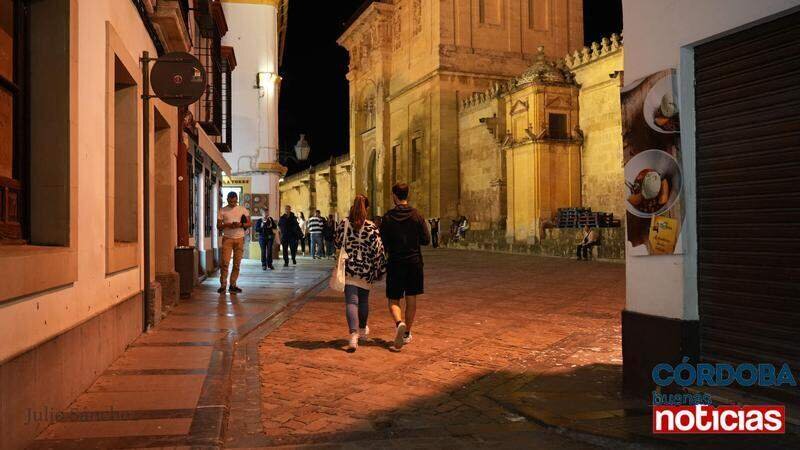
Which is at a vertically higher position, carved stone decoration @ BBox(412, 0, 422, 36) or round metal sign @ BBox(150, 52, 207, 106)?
carved stone decoration @ BBox(412, 0, 422, 36)

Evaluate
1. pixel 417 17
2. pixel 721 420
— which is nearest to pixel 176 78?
pixel 721 420

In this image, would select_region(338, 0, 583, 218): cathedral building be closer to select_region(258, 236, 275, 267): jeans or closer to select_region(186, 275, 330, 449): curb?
select_region(258, 236, 275, 267): jeans

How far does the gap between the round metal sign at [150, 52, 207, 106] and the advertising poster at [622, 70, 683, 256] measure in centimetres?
467

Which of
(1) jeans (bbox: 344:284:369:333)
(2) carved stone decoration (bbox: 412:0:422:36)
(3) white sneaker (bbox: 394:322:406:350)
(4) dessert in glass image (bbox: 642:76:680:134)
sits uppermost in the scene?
(2) carved stone decoration (bbox: 412:0:422:36)

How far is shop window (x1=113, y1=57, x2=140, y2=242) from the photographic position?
7332 millimetres

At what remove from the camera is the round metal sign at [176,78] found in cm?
743

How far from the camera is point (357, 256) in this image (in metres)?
7.07

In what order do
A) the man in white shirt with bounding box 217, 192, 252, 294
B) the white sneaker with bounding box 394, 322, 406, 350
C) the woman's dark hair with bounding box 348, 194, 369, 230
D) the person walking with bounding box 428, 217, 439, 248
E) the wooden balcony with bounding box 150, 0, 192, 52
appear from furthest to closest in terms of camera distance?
the person walking with bounding box 428, 217, 439, 248 < the man in white shirt with bounding box 217, 192, 252, 294 < the wooden balcony with bounding box 150, 0, 192, 52 < the woman's dark hair with bounding box 348, 194, 369, 230 < the white sneaker with bounding box 394, 322, 406, 350

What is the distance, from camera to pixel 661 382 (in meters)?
4.86

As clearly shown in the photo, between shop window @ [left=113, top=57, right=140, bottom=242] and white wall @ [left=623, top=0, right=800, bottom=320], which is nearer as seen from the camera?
white wall @ [left=623, top=0, right=800, bottom=320]

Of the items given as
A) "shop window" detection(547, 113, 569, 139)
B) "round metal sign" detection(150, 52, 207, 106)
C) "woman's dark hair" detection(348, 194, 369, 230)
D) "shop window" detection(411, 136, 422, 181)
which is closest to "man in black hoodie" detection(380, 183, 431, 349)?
"woman's dark hair" detection(348, 194, 369, 230)

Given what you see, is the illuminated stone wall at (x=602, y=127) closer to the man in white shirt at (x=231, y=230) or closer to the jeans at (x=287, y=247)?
the jeans at (x=287, y=247)

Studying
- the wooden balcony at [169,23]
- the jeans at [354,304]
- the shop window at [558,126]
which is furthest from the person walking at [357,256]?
the shop window at [558,126]

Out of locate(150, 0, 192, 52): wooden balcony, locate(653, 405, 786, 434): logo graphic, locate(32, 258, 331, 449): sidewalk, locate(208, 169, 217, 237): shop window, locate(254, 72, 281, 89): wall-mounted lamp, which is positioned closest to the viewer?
locate(32, 258, 331, 449): sidewalk
